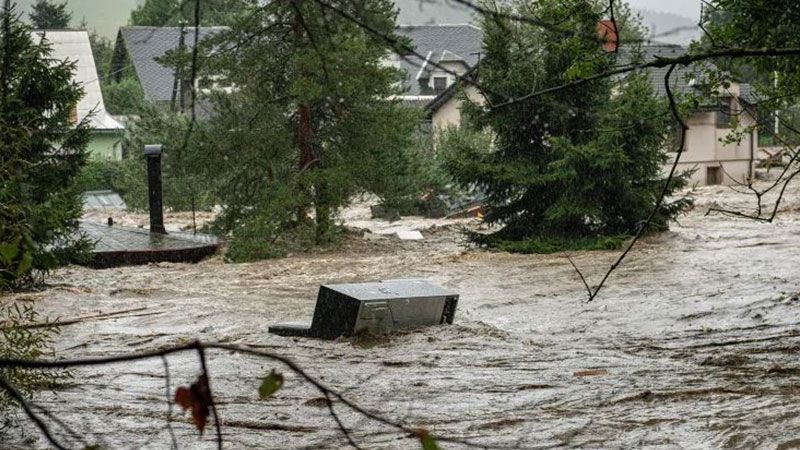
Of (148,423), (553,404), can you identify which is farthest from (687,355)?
(148,423)

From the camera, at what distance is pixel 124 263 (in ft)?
93.4

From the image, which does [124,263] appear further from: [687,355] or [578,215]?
[687,355]

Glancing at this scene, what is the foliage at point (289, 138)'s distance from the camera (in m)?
32.2

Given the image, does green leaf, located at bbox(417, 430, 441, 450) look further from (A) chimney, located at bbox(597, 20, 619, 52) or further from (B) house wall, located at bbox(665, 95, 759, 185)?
(B) house wall, located at bbox(665, 95, 759, 185)

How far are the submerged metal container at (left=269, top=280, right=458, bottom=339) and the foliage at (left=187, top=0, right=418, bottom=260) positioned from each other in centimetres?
1600

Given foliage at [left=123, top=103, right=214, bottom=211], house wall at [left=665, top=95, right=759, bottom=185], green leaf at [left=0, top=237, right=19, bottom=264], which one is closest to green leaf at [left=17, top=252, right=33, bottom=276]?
green leaf at [left=0, top=237, right=19, bottom=264]

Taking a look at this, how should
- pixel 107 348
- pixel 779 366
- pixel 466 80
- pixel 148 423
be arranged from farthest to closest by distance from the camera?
1. pixel 107 348
2. pixel 779 366
3. pixel 148 423
4. pixel 466 80

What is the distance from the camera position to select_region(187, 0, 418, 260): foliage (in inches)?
1268

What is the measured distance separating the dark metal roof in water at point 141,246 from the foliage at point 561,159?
6319 millimetres

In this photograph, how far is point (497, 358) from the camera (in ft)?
47.3

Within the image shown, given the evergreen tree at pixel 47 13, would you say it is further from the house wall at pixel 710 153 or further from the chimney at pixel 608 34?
the house wall at pixel 710 153

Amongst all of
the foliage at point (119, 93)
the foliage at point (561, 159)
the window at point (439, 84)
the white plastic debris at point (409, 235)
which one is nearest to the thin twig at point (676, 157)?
the foliage at point (561, 159)

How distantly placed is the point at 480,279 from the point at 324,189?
31.3 ft

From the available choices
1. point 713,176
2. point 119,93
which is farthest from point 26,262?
point 119,93
